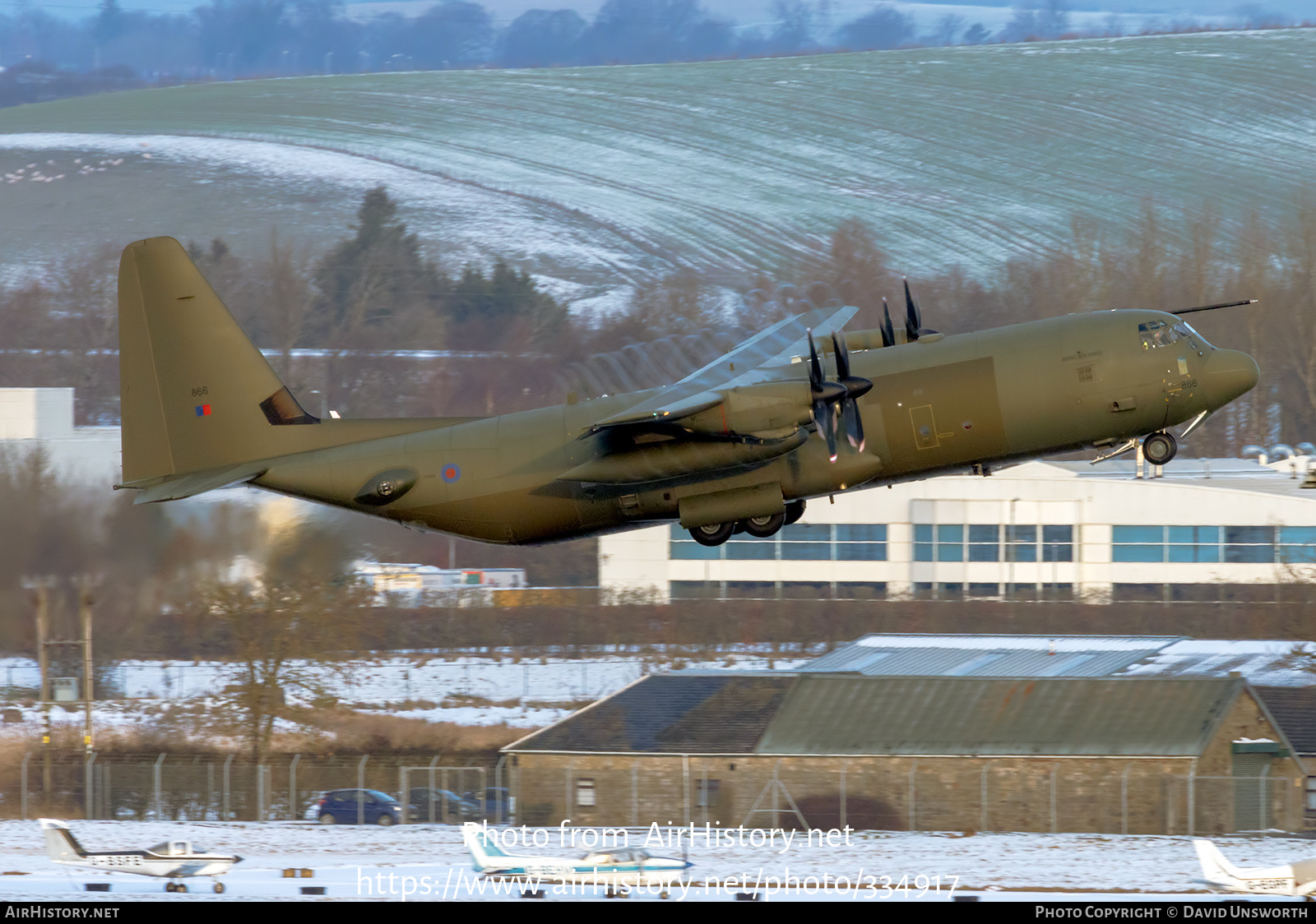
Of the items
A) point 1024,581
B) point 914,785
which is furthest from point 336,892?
point 1024,581

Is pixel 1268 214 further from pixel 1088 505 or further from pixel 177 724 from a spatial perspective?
pixel 177 724

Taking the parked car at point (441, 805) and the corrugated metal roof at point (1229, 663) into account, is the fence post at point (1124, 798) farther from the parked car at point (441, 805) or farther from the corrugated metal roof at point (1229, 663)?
the parked car at point (441, 805)

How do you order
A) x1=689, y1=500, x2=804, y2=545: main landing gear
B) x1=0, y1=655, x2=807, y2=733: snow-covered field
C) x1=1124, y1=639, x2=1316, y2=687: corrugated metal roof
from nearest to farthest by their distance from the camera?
x1=689, y1=500, x2=804, y2=545: main landing gear, x1=1124, y1=639, x2=1316, y2=687: corrugated metal roof, x1=0, y1=655, x2=807, y2=733: snow-covered field

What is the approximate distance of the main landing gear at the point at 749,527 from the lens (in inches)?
1190

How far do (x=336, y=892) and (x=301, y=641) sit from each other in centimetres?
1818

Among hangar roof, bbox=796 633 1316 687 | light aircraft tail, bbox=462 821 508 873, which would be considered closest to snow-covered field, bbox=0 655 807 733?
hangar roof, bbox=796 633 1316 687

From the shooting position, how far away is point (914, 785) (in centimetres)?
4666

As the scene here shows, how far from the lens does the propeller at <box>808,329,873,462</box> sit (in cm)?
2723

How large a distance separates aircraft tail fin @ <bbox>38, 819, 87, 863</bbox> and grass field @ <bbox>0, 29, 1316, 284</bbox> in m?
79.3

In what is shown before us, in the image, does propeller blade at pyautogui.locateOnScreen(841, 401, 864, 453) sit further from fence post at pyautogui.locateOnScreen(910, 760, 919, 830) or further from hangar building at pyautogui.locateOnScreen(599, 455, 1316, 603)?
hangar building at pyautogui.locateOnScreen(599, 455, 1316, 603)

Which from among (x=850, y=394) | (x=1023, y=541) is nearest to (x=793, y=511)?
(x=850, y=394)

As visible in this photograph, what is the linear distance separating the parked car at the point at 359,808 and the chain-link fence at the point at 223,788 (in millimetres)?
294

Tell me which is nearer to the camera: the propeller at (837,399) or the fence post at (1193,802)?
the propeller at (837,399)

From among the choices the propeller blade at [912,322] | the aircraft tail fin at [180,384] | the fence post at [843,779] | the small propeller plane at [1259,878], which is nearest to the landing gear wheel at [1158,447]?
the propeller blade at [912,322]
